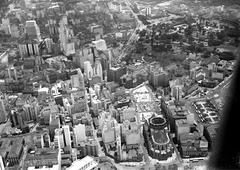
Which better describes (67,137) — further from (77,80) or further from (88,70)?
(88,70)

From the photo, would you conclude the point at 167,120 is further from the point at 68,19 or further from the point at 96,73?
the point at 68,19

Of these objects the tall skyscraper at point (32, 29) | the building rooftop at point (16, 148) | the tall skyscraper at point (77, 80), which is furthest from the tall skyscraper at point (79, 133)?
the tall skyscraper at point (32, 29)

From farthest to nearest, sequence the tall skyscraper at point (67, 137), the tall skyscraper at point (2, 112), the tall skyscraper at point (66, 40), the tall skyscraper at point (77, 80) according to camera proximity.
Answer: the tall skyscraper at point (66, 40)
the tall skyscraper at point (77, 80)
the tall skyscraper at point (2, 112)
the tall skyscraper at point (67, 137)

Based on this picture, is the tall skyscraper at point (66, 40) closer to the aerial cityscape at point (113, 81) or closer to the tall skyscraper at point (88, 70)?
the aerial cityscape at point (113, 81)

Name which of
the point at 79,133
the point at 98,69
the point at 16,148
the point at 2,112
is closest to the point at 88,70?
the point at 98,69

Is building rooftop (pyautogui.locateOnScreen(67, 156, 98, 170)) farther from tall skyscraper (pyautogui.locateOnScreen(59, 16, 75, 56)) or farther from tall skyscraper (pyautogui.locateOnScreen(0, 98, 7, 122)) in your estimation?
tall skyscraper (pyautogui.locateOnScreen(59, 16, 75, 56))

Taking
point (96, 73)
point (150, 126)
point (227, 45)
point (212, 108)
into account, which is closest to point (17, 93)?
point (96, 73)
